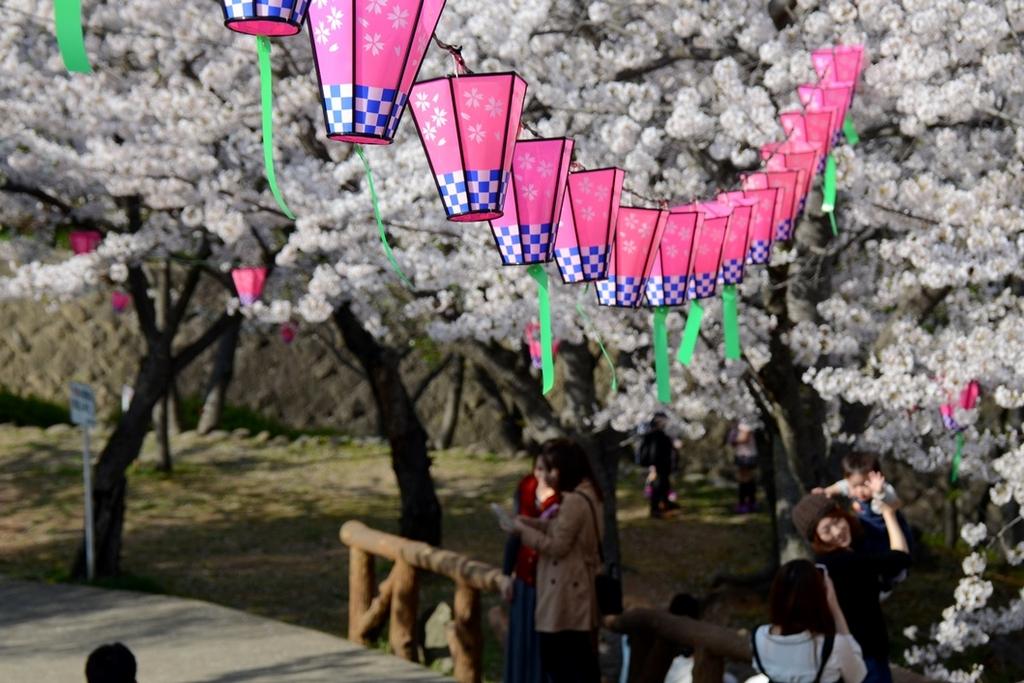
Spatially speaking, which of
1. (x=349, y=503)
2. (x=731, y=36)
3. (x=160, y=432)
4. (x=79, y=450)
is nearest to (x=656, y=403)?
(x=731, y=36)

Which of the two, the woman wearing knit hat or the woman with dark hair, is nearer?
the woman wearing knit hat

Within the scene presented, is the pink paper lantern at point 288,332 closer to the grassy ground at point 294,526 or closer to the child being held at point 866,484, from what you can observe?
the grassy ground at point 294,526

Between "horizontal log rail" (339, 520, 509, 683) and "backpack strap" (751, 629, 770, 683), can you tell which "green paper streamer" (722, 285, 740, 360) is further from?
"backpack strap" (751, 629, 770, 683)

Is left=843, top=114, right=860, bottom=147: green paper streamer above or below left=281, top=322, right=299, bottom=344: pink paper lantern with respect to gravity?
above

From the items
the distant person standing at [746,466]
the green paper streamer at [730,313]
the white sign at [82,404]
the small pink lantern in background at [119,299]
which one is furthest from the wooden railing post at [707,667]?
the small pink lantern in background at [119,299]

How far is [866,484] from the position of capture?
5.47 m

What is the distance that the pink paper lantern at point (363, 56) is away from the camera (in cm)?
391

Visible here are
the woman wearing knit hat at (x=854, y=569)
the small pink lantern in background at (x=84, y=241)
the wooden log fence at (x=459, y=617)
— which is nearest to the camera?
the woman wearing knit hat at (x=854, y=569)

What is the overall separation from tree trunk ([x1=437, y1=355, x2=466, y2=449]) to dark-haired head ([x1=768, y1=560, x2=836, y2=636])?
1682 cm

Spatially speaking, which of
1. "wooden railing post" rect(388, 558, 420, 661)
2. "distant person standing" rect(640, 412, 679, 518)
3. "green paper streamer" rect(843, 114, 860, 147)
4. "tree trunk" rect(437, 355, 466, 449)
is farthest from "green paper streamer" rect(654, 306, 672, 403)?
"tree trunk" rect(437, 355, 466, 449)

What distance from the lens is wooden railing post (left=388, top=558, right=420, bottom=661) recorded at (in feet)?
29.3

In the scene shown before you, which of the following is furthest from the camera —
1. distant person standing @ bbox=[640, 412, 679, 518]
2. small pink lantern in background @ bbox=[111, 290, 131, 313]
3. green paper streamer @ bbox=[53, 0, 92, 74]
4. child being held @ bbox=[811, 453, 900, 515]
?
small pink lantern in background @ bbox=[111, 290, 131, 313]

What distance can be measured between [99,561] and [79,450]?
320 inches

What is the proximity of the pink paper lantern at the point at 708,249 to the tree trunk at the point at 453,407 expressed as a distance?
581 inches
